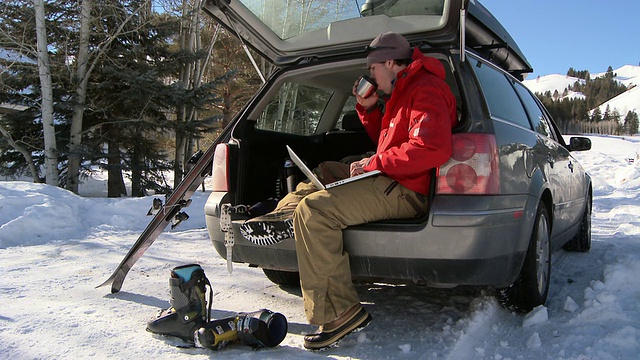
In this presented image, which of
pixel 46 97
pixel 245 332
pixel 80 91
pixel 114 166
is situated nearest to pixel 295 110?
pixel 245 332

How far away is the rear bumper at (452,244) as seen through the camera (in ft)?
7.61

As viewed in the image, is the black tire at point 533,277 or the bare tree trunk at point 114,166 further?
the bare tree trunk at point 114,166

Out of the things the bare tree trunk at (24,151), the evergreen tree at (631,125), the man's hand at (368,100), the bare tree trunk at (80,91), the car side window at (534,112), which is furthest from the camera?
the evergreen tree at (631,125)

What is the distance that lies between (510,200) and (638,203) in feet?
27.3

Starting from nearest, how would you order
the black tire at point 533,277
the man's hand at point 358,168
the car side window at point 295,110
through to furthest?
the man's hand at point 358,168
the black tire at point 533,277
the car side window at point 295,110

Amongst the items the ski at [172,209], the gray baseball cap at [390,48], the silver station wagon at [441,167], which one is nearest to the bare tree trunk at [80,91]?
the ski at [172,209]

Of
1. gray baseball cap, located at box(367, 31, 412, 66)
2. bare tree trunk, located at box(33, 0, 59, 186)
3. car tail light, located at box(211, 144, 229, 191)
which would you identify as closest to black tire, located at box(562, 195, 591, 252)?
gray baseball cap, located at box(367, 31, 412, 66)

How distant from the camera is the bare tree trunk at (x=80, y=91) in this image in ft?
44.1

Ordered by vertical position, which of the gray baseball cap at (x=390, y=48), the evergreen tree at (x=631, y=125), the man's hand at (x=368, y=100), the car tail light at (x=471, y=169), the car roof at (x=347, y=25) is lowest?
the car tail light at (x=471, y=169)

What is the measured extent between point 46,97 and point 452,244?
13.2 meters

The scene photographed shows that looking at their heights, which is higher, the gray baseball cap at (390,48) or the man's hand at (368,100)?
the gray baseball cap at (390,48)

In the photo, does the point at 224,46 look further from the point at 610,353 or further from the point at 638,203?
the point at 610,353

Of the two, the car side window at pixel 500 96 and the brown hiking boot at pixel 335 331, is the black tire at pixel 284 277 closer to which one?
the brown hiking boot at pixel 335 331

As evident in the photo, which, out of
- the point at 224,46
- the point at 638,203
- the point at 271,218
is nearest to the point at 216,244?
the point at 271,218
